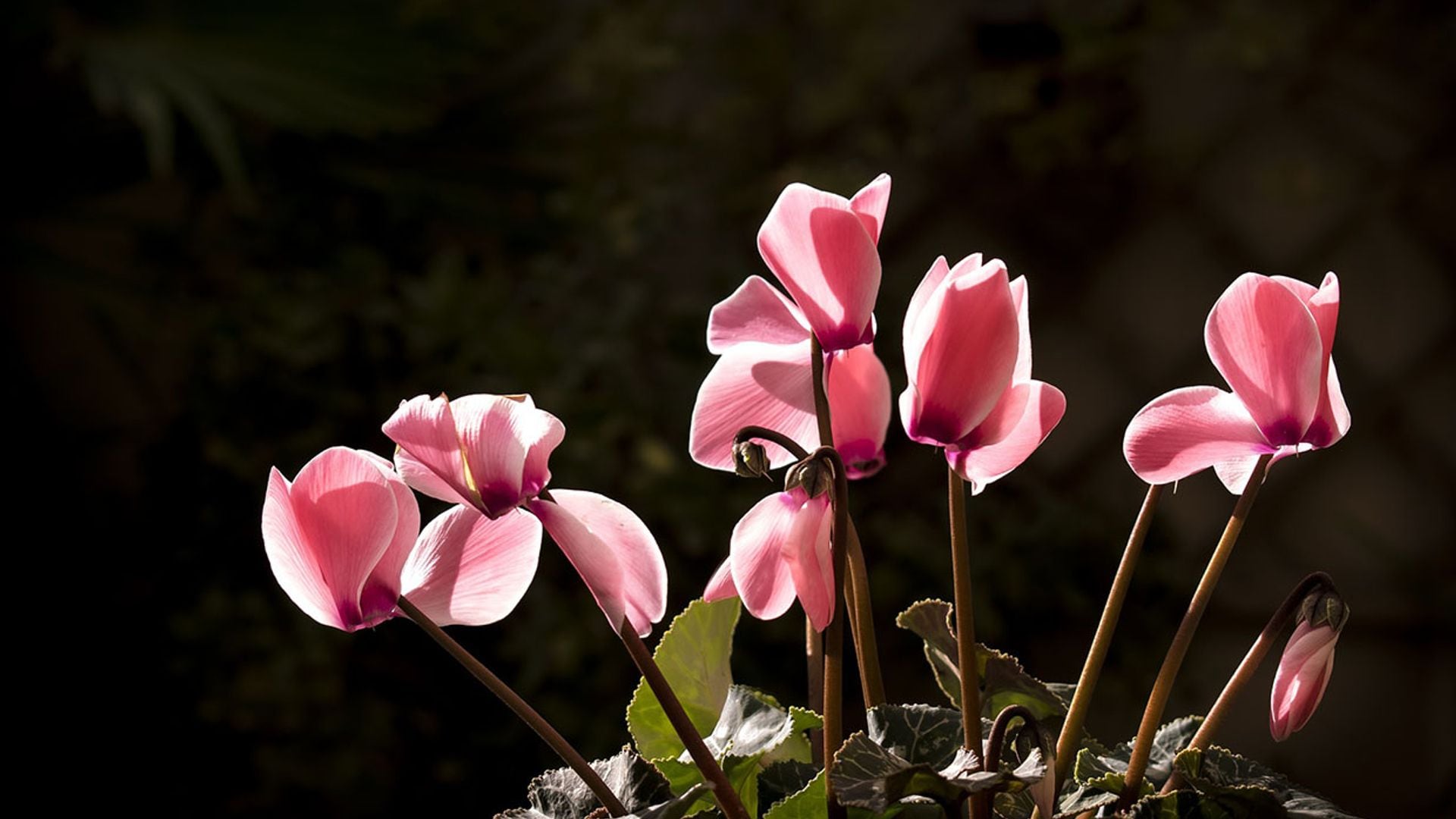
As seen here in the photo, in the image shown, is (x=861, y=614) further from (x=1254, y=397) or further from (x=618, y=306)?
(x=618, y=306)

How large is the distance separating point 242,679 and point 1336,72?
1.71m

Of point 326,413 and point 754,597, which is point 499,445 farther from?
point 326,413

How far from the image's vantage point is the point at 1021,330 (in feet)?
1.12

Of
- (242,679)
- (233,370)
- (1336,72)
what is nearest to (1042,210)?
(1336,72)

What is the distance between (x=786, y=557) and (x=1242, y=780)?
0.14 meters

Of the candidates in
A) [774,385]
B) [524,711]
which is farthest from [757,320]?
[524,711]

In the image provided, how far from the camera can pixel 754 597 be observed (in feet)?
A: 1.12

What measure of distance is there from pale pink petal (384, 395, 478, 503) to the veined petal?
0.04m

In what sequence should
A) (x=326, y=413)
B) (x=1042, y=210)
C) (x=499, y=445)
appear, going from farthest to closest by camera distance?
1. (x=1042, y=210)
2. (x=326, y=413)
3. (x=499, y=445)

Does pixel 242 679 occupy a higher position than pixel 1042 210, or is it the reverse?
pixel 1042 210

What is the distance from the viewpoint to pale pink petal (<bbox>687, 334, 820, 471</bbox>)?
1.26 ft

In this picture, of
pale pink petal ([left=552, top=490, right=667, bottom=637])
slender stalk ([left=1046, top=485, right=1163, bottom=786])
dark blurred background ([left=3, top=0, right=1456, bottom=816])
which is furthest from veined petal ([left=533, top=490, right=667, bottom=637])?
dark blurred background ([left=3, top=0, right=1456, bottom=816])

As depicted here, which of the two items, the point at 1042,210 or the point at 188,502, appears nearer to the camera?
the point at 188,502

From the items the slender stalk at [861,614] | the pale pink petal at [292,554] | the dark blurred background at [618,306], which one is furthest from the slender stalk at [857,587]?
the dark blurred background at [618,306]
